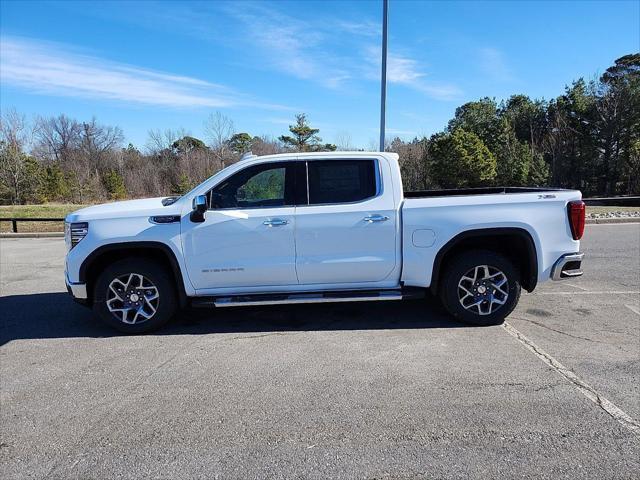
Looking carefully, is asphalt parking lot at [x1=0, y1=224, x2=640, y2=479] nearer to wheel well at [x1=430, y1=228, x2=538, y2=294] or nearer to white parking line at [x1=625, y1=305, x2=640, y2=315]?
white parking line at [x1=625, y1=305, x2=640, y2=315]

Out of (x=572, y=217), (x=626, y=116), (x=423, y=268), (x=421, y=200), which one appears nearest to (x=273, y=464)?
(x=423, y=268)

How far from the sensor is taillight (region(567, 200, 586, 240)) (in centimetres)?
496

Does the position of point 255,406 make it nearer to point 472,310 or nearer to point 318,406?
A: point 318,406

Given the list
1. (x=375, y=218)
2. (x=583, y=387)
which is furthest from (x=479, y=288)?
(x=583, y=387)

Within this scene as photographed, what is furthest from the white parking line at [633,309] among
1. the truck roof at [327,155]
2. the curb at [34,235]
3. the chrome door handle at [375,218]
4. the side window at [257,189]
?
the curb at [34,235]

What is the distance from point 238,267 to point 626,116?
31442mm

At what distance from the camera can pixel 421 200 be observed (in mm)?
5105

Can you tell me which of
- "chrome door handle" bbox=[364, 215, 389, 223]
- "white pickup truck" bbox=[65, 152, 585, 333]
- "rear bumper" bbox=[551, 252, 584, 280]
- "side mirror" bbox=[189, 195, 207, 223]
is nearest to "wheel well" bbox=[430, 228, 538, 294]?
"white pickup truck" bbox=[65, 152, 585, 333]

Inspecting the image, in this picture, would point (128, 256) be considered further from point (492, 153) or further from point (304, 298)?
point (492, 153)

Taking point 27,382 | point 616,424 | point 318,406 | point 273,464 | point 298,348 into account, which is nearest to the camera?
point 273,464

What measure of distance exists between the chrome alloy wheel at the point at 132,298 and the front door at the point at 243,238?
0.53 m

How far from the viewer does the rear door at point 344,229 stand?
4.95 m

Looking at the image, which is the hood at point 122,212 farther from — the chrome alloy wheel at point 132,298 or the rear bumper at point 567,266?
the rear bumper at point 567,266

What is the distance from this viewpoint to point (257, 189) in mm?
5109
